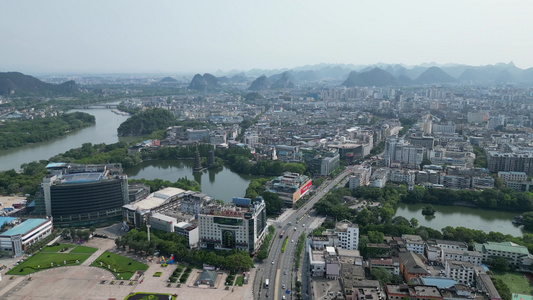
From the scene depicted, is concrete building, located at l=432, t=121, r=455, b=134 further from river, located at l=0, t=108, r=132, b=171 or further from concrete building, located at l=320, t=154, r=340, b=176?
river, located at l=0, t=108, r=132, b=171

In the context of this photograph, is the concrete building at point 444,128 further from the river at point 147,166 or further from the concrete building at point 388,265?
the concrete building at point 388,265

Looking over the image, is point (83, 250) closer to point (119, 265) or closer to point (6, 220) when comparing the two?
point (119, 265)

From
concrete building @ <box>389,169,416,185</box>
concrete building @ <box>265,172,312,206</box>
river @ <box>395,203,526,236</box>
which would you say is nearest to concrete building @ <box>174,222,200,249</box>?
concrete building @ <box>265,172,312,206</box>

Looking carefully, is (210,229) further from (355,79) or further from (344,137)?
(355,79)

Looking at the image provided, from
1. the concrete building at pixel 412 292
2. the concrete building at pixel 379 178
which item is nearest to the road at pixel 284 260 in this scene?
the concrete building at pixel 412 292

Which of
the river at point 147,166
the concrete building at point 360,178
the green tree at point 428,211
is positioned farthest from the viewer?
the river at point 147,166
